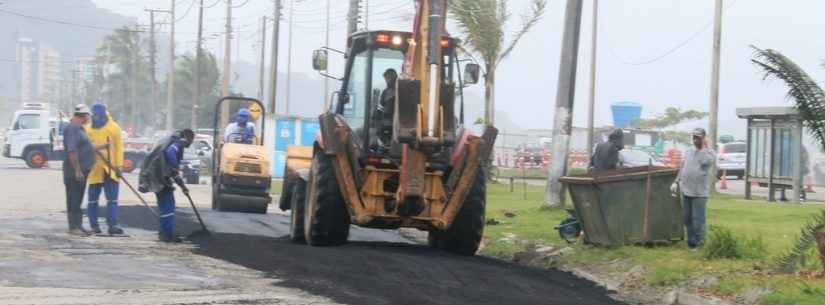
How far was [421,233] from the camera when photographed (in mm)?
22422

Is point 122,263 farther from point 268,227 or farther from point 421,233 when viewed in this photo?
point 421,233

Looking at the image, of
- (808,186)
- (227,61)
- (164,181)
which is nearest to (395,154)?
(164,181)

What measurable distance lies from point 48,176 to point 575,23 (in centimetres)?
2290

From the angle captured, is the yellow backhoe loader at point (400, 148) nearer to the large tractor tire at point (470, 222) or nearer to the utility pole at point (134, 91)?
the large tractor tire at point (470, 222)

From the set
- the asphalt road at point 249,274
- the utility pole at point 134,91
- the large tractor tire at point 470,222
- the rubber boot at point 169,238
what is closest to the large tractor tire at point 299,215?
the asphalt road at point 249,274

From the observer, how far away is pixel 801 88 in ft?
44.0

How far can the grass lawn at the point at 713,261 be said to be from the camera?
1286cm

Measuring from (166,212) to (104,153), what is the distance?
162 centimetres

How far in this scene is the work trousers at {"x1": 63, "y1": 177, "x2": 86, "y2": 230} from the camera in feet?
58.9

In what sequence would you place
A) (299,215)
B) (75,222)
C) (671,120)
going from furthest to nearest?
(671,120) < (75,222) < (299,215)

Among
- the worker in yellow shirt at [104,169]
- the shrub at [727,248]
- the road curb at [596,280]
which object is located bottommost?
the road curb at [596,280]

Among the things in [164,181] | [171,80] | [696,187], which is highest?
[171,80]

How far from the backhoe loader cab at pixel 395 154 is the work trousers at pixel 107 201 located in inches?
101

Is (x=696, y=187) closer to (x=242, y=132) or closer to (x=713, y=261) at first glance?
(x=713, y=261)
